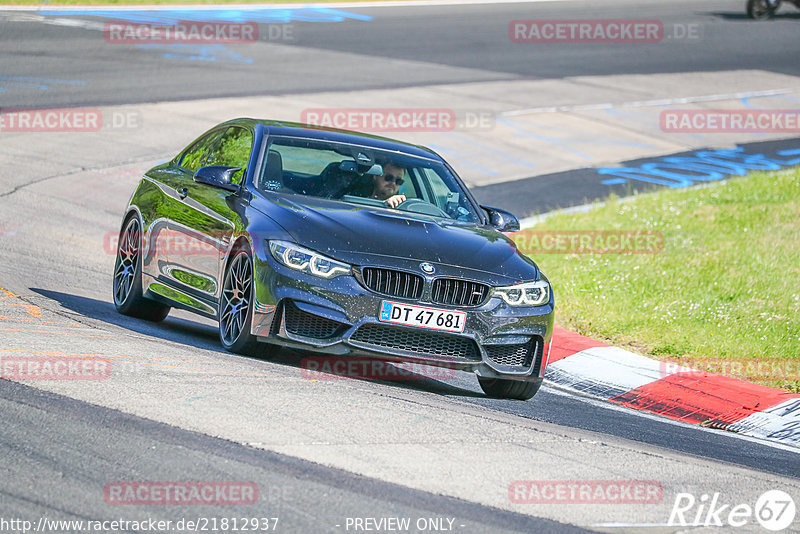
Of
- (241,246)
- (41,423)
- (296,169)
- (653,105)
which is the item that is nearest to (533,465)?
(41,423)

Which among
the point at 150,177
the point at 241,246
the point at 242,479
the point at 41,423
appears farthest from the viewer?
the point at 150,177

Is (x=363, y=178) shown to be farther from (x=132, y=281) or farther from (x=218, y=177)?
(x=132, y=281)

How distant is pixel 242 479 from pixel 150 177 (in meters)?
5.33

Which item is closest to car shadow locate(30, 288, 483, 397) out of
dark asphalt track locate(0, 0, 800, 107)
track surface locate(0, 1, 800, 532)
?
track surface locate(0, 1, 800, 532)

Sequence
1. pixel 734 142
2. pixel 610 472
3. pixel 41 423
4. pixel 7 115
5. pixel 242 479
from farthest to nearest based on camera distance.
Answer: pixel 734 142
pixel 7 115
pixel 610 472
pixel 41 423
pixel 242 479

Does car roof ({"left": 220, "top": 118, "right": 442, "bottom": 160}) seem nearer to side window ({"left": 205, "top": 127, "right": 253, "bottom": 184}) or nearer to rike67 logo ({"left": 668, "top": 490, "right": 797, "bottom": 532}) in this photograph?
side window ({"left": 205, "top": 127, "right": 253, "bottom": 184})

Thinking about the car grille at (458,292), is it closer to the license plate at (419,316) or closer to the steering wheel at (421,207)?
the license plate at (419,316)

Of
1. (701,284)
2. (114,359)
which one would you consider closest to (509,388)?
(114,359)

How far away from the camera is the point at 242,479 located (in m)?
5.28

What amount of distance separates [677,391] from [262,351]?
320 cm

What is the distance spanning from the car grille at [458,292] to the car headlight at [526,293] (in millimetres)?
101

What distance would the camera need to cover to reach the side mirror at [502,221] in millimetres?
9203

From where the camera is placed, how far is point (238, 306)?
8102mm

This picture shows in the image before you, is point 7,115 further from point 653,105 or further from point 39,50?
point 653,105
